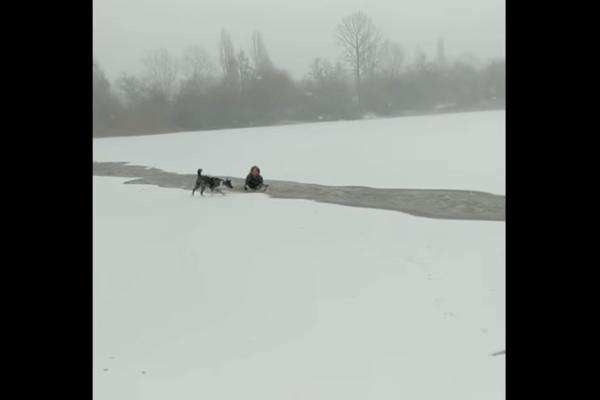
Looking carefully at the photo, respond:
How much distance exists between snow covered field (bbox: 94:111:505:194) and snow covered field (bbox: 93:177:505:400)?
334 cm

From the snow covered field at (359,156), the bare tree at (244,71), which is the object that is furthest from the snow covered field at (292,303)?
the bare tree at (244,71)

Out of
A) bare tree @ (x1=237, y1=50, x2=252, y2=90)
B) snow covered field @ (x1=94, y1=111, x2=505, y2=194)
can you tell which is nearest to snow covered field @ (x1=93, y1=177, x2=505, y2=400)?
snow covered field @ (x1=94, y1=111, x2=505, y2=194)

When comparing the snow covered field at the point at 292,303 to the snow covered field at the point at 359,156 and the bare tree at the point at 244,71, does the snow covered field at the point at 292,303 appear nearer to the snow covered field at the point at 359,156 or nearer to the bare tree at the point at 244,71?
the snow covered field at the point at 359,156

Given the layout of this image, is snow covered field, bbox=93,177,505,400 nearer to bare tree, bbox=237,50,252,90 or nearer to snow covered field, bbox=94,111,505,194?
snow covered field, bbox=94,111,505,194

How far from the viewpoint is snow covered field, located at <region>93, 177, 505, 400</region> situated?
294 centimetres

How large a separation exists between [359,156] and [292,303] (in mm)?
11170

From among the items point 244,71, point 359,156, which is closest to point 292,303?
point 359,156
